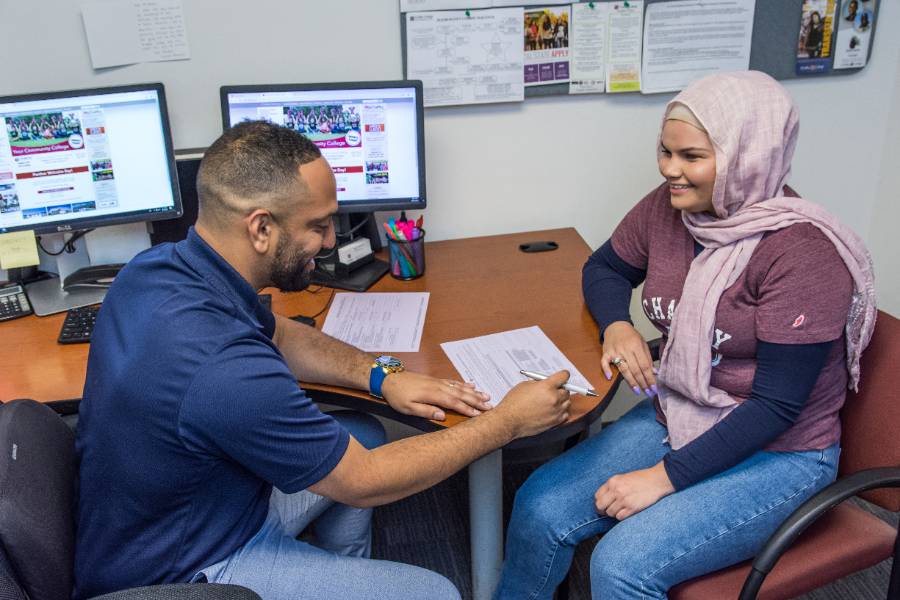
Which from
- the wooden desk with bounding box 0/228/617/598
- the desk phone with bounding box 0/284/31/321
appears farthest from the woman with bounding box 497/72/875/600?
the desk phone with bounding box 0/284/31/321

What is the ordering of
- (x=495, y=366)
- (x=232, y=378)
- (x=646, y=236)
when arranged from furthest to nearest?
1. (x=646, y=236)
2. (x=495, y=366)
3. (x=232, y=378)

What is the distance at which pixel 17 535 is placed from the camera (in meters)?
1.05

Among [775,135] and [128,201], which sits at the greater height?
[775,135]

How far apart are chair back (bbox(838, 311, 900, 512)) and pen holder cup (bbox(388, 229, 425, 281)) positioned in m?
1.00

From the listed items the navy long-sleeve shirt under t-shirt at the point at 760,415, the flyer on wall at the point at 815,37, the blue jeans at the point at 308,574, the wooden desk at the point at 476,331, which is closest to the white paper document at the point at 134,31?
the wooden desk at the point at 476,331

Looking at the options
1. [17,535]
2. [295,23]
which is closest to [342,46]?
[295,23]

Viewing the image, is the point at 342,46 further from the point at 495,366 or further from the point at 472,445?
the point at 472,445

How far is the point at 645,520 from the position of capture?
130cm

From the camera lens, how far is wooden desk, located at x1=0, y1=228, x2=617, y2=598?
146 cm

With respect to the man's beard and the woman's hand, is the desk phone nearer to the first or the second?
the man's beard

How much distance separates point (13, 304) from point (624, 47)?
1693mm

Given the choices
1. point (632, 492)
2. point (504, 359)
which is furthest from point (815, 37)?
point (632, 492)

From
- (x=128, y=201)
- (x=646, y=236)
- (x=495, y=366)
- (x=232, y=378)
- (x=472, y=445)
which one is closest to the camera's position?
(x=232, y=378)

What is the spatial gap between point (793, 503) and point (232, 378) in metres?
0.96
